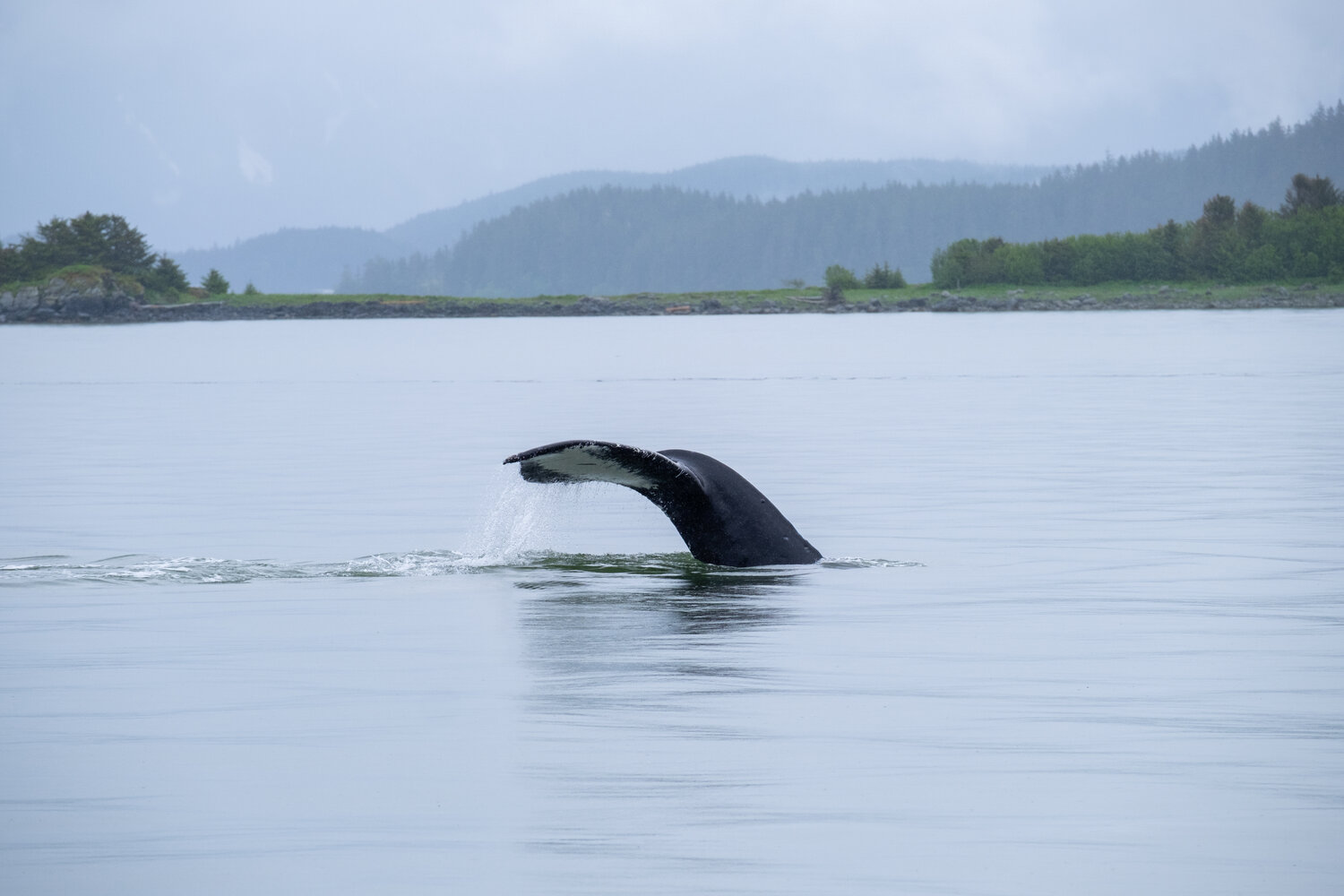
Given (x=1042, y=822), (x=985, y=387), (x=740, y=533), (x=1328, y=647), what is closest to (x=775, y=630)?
(x=740, y=533)

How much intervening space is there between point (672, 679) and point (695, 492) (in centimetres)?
331

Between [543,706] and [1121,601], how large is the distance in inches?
237

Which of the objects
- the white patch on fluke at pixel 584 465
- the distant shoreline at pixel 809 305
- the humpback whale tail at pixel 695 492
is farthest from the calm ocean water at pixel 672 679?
the distant shoreline at pixel 809 305

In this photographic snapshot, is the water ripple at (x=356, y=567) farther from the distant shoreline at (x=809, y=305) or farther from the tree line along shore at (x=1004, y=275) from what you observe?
the tree line along shore at (x=1004, y=275)

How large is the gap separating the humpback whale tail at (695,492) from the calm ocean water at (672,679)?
1.15ft

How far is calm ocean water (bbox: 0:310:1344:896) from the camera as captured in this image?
292 inches

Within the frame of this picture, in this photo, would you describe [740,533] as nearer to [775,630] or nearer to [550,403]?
[775,630]

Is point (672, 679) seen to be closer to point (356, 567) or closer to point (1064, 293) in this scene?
point (356, 567)

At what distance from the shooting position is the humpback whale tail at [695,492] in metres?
12.1

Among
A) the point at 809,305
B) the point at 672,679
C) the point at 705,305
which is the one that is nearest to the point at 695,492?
the point at 672,679

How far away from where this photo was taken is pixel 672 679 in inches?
422

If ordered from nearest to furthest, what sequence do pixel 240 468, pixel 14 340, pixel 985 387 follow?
pixel 240 468
pixel 985 387
pixel 14 340

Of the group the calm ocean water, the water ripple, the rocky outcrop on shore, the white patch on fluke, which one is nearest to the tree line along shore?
the rocky outcrop on shore

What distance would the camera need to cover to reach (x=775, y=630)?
1239 cm
